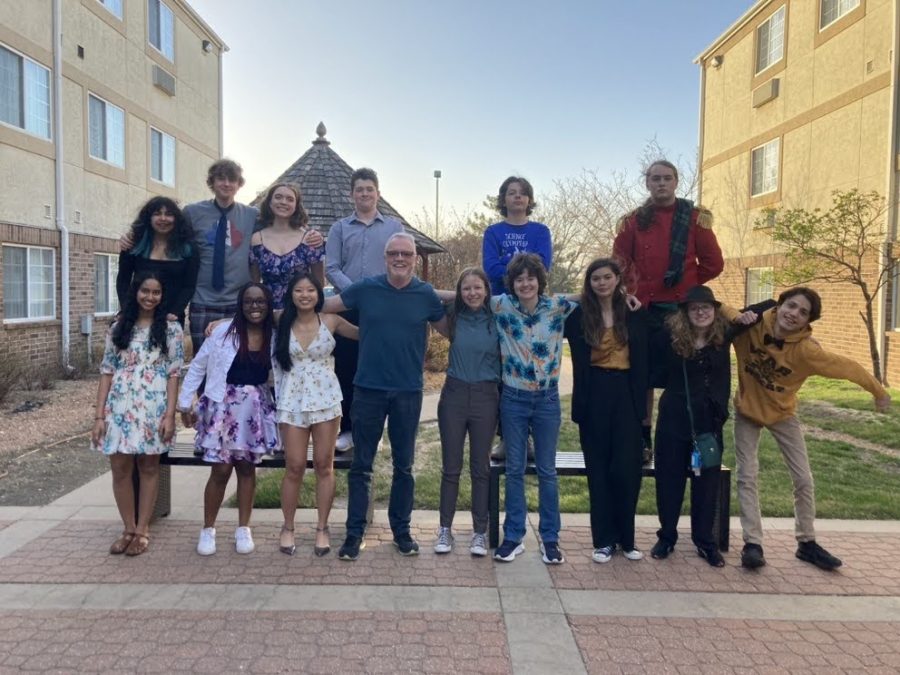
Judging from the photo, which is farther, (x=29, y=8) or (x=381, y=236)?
(x=29, y=8)

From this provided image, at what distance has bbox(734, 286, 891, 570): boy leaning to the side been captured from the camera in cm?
417

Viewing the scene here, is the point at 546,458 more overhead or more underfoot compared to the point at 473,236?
more underfoot

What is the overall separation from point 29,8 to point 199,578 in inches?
488

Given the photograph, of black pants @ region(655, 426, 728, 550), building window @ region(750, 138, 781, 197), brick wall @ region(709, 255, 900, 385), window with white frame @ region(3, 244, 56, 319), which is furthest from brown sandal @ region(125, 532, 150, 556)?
building window @ region(750, 138, 781, 197)

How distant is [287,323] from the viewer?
4.20m

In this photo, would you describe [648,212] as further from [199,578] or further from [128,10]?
[128,10]

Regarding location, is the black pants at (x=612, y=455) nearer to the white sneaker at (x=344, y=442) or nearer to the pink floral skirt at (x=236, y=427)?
the white sneaker at (x=344, y=442)

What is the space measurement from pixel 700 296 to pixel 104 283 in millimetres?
14230

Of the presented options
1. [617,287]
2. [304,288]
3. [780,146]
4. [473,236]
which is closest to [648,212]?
[617,287]

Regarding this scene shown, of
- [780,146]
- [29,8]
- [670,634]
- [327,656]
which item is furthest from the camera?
[780,146]

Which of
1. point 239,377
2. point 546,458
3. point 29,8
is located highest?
point 29,8

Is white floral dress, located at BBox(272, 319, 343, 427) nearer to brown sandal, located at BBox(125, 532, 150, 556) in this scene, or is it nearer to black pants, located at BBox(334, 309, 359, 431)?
black pants, located at BBox(334, 309, 359, 431)

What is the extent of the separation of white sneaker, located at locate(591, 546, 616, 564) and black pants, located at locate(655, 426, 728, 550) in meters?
0.38

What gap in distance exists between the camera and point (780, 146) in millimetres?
16766
